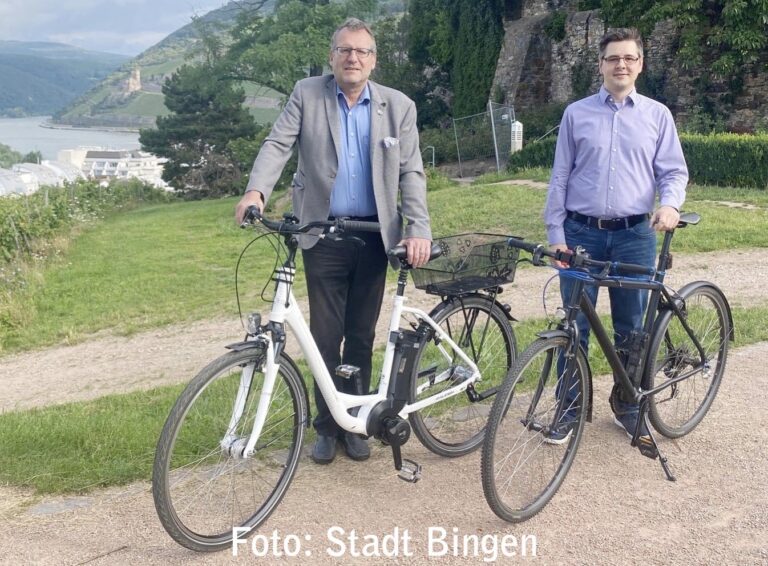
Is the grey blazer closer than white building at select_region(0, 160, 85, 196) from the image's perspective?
Yes

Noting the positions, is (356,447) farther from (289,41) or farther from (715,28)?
(289,41)

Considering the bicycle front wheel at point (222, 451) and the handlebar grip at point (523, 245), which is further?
the handlebar grip at point (523, 245)

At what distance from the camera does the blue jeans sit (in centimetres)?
398

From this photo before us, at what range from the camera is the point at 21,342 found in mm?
9805

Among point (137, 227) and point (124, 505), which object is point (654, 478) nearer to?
point (124, 505)

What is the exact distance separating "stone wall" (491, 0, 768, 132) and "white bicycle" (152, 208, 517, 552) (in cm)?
1980

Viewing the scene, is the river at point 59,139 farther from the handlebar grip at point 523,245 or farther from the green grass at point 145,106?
the handlebar grip at point 523,245

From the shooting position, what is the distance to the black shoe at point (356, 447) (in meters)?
3.97

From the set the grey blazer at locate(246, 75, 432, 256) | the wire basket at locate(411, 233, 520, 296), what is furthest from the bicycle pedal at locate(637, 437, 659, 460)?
the grey blazer at locate(246, 75, 432, 256)

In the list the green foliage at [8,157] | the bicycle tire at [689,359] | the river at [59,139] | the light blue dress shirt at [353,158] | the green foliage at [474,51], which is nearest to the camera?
the light blue dress shirt at [353,158]

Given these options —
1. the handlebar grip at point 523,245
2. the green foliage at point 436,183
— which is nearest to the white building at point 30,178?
the green foliage at point 436,183

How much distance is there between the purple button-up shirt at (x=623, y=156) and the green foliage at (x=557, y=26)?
2751 cm

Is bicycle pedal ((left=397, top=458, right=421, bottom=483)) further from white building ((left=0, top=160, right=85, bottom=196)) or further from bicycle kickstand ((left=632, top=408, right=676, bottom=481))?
white building ((left=0, top=160, right=85, bottom=196))

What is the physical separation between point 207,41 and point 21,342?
2971 centimetres
